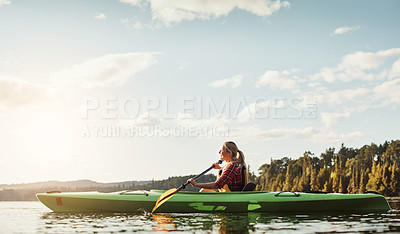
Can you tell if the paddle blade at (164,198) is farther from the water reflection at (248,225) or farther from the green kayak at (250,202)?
the water reflection at (248,225)

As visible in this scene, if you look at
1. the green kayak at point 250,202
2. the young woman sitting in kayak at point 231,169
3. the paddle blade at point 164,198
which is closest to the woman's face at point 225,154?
the young woman sitting in kayak at point 231,169

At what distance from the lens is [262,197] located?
36.8 ft

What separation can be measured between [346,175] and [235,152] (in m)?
77.2

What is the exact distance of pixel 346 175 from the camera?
3236 inches

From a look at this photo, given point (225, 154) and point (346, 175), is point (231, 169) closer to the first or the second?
point (225, 154)

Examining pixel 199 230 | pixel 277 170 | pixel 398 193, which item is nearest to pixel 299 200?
pixel 199 230

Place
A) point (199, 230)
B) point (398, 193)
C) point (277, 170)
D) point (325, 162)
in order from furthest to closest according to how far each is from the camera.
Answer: point (277, 170) < point (325, 162) < point (398, 193) < point (199, 230)

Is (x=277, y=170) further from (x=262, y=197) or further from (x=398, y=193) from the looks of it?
(x=262, y=197)

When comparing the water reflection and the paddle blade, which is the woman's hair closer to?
the water reflection

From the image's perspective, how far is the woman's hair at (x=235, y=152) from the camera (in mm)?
10508

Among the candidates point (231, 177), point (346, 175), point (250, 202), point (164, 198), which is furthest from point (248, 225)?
point (346, 175)

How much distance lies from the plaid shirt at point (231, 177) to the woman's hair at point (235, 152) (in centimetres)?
11

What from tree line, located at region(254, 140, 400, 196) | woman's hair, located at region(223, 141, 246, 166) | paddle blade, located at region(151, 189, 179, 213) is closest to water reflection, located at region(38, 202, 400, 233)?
woman's hair, located at region(223, 141, 246, 166)

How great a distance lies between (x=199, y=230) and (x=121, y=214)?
15.7ft
